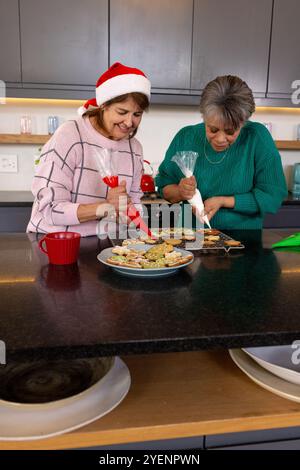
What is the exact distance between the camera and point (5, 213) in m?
2.36

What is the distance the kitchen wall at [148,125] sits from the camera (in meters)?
2.77

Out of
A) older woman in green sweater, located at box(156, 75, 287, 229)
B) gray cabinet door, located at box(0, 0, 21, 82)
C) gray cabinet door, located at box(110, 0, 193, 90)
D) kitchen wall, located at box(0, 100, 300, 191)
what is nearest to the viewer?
older woman in green sweater, located at box(156, 75, 287, 229)

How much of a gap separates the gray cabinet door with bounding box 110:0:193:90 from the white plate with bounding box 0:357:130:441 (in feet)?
7.23

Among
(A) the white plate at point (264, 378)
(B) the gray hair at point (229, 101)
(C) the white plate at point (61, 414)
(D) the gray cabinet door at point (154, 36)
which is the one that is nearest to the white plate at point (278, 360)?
(A) the white plate at point (264, 378)

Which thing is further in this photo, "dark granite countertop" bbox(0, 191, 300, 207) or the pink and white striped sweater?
"dark granite countertop" bbox(0, 191, 300, 207)

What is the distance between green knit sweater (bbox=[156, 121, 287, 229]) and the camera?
5.20 feet

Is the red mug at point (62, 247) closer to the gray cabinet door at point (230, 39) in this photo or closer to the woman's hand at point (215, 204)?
the woman's hand at point (215, 204)

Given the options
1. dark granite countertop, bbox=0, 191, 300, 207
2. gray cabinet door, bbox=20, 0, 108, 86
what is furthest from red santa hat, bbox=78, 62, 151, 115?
gray cabinet door, bbox=20, 0, 108, 86

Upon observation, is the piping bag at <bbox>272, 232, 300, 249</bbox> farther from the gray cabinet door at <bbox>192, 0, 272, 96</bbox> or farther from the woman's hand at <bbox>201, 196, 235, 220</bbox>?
the gray cabinet door at <bbox>192, 0, 272, 96</bbox>

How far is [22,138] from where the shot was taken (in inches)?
106

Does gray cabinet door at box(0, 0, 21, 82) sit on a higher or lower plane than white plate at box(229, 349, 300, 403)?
higher

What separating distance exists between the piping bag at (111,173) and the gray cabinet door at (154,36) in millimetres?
1433
